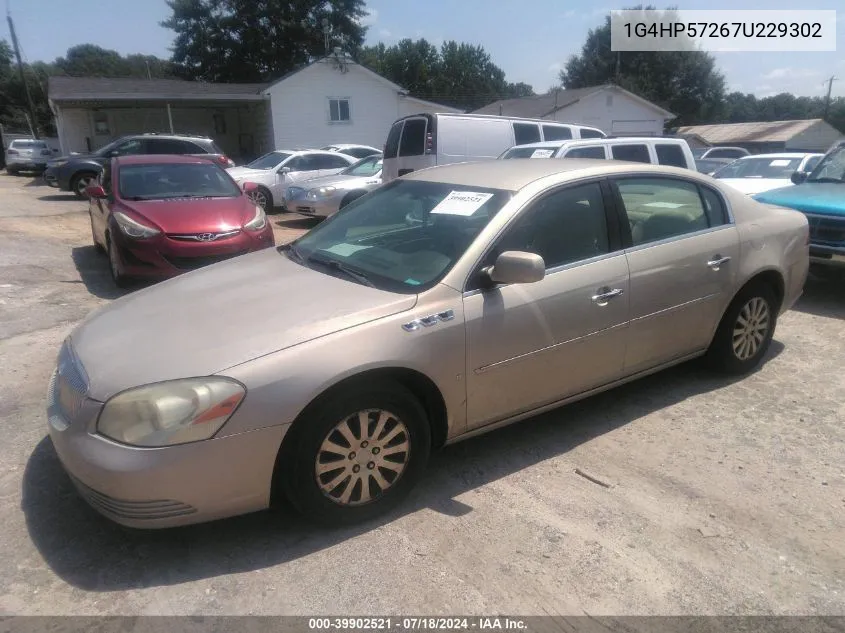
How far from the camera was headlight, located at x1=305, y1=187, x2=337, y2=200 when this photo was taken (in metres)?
12.0

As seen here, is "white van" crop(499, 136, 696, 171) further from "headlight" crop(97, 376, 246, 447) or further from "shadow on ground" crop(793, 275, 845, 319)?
"headlight" crop(97, 376, 246, 447)

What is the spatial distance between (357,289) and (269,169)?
12.8 m

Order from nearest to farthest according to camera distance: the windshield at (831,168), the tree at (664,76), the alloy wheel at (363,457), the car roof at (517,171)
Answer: the alloy wheel at (363,457) < the car roof at (517,171) < the windshield at (831,168) < the tree at (664,76)

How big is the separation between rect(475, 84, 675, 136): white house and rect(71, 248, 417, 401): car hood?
30783 mm

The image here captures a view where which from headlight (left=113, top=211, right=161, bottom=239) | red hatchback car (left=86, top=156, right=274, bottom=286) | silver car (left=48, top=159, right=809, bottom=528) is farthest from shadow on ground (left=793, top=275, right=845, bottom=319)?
headlight (left=113, top=211, right=161, bottom=239)

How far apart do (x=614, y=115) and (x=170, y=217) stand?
32404mm

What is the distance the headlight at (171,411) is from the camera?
2.34 metres

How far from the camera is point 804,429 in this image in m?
3.73

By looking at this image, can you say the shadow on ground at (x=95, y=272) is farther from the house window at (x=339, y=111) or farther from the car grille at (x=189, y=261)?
the house window at (x=339, y=111)

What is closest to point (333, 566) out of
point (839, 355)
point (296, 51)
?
point (839, 355)

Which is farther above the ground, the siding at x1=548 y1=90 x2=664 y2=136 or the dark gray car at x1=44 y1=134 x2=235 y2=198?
the siding at x1=548 y1=90 x2=664 y2=136

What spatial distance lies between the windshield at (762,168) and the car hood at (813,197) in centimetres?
348

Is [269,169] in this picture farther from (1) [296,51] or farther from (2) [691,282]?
(1) [296,51]

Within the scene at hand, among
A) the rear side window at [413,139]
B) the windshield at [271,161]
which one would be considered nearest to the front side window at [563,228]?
the rear side window at [413,139]
